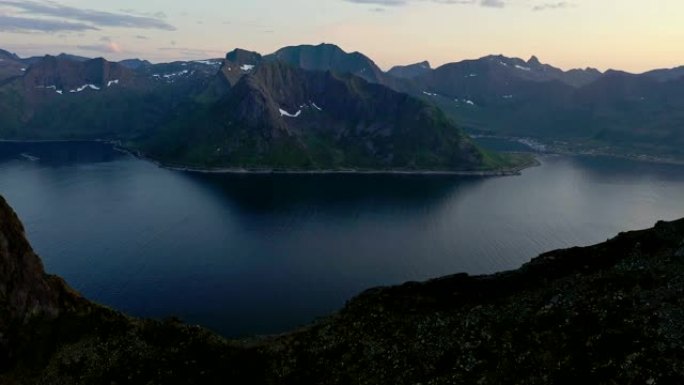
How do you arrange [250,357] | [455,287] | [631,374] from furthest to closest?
[455,287]
[250,357]
[631,374]

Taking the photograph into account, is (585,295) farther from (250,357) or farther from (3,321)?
(3,321)

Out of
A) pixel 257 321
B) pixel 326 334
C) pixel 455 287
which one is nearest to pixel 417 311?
pixel 455 287

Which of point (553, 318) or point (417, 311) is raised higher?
point (553, 318)

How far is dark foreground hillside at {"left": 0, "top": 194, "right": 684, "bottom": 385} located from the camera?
51.4m

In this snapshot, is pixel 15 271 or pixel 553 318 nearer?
pixel 553 318

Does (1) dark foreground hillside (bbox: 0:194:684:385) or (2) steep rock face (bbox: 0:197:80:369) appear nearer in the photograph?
(1) dark foreground hillside (bbox: 0:194:684:385)

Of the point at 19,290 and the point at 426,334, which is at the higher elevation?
the point at 426,334

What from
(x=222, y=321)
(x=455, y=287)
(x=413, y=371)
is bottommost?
(x=222, y=321)

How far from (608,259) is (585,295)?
56.6 ft

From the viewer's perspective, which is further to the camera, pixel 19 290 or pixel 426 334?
pixel 19 290

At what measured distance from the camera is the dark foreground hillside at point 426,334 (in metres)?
51.4

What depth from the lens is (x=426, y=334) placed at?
66.3 meters

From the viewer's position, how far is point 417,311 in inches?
2904

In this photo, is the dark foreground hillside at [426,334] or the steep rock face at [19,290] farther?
the steep rock face at [19,290]
